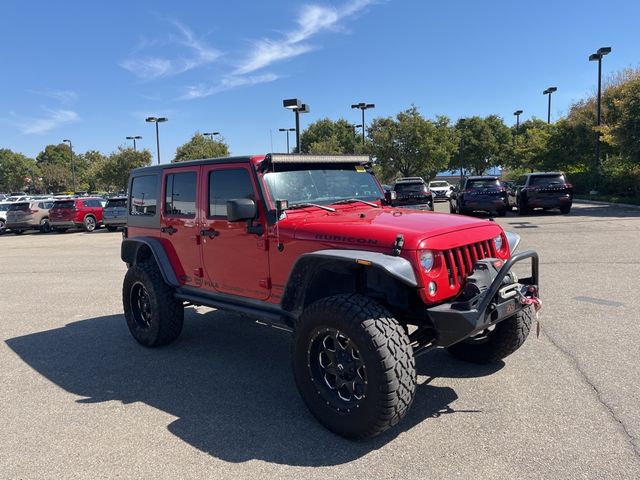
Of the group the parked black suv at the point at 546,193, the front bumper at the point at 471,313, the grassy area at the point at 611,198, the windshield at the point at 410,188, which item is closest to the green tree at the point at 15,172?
the windshield at the point at 410,188

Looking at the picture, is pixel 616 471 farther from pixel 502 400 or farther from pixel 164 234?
pixel 164 234

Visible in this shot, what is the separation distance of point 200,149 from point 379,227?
4197 cm

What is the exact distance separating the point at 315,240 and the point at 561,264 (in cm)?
709

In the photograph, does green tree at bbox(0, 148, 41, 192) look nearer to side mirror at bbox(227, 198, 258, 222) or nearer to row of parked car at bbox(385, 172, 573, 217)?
row of parked car at bbox(385, 172, 573, 217)

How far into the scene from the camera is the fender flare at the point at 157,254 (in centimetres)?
514

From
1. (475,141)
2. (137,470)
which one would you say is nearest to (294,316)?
(137,470)

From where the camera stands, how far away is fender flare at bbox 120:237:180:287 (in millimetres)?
5141

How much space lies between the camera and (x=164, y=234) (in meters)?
5.37

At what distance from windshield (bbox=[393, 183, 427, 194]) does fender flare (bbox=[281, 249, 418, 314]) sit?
55.9 ft

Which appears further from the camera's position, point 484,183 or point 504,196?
point 484,183

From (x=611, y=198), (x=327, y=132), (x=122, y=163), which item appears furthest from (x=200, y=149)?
(x=611, y=198)

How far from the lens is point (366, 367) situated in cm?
320

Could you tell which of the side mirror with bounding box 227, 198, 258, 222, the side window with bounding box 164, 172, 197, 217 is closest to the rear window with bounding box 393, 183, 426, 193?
the side window with bounding box 164, 172, 197, 217

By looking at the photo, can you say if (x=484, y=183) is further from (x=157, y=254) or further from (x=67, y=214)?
(x=67, y=214)
